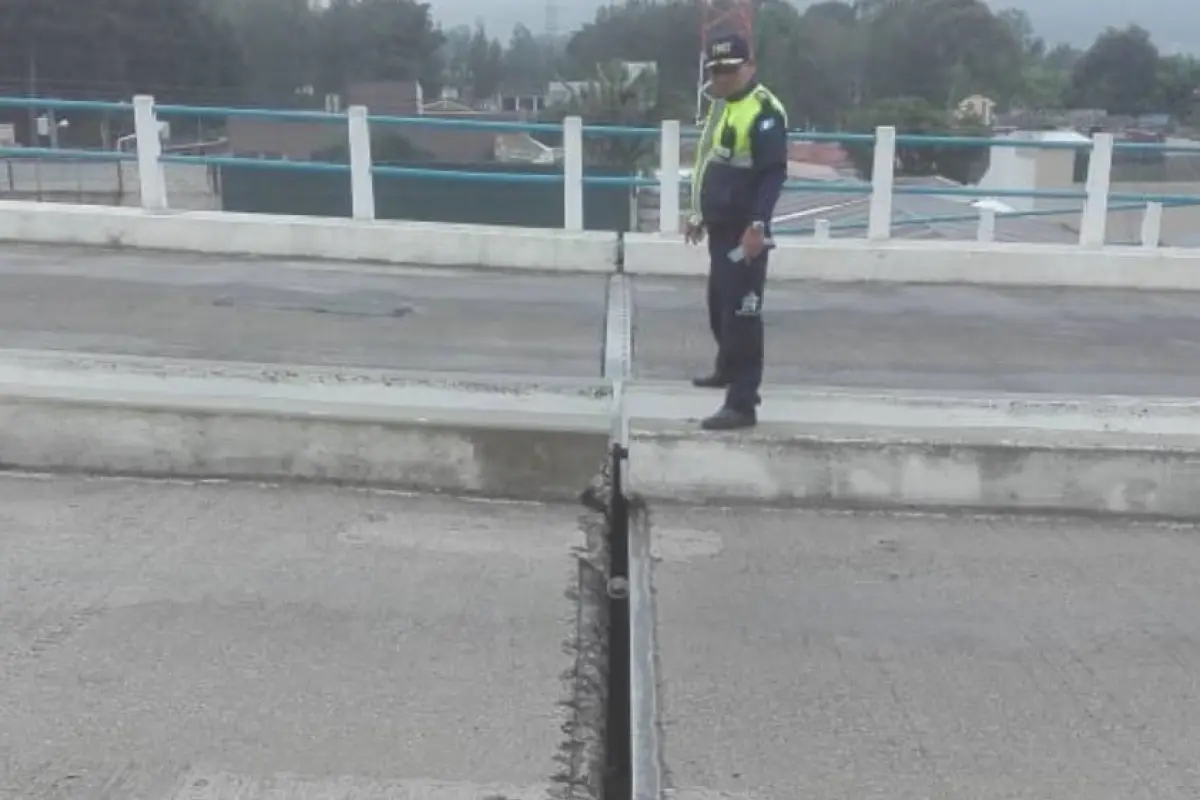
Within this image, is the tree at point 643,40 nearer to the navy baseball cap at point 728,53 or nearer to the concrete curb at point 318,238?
the concrete curb at point 318,238

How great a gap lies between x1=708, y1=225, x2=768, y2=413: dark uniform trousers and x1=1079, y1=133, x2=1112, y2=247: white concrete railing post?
6966 millimetres

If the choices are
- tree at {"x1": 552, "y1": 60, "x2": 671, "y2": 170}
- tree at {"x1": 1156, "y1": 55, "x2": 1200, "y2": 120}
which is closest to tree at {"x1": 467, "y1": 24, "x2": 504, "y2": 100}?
tree at {"x1": 552, "y1": 60, "x2": 671, "y2": 170}

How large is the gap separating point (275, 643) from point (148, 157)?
863cm

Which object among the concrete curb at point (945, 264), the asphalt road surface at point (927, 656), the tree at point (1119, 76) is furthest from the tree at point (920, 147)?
the tree at point (1119, 76)

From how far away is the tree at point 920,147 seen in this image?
14534 millimetres

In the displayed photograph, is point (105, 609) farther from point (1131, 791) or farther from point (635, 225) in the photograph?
point (635, 225)

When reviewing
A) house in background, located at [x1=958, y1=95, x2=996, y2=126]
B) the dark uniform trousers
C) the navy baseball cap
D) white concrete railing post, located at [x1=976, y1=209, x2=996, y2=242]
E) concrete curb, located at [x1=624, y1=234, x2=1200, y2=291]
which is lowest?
white concrete railing post, located at [x1=976, y1=209, x2=996, y2=242]

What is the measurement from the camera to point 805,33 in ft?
120

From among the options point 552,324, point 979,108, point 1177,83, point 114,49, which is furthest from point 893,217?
point 114,49

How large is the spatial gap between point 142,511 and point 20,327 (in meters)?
3.34

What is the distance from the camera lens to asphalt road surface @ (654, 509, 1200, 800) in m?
3.59

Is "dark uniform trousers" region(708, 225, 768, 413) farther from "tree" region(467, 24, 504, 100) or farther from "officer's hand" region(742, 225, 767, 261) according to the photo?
"tree" region(467, 24, 504, 100)

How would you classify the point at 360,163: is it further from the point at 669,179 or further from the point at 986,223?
the point at 986,223

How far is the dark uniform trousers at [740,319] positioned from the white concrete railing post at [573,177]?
19.1 feet
